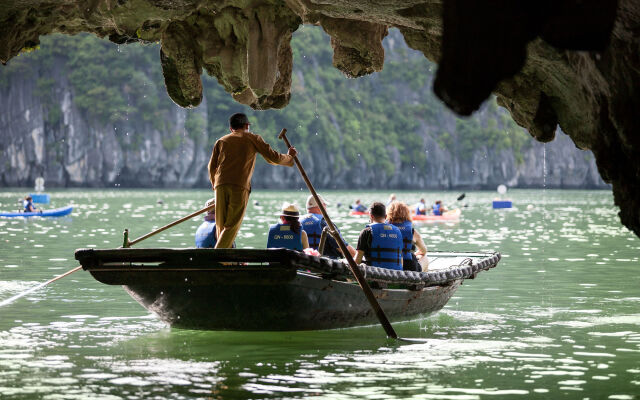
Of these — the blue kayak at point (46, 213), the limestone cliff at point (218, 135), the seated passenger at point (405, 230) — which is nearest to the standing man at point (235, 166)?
the seated passenger at point (405, 230)

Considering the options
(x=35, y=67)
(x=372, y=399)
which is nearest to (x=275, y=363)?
(x=372, y=399)

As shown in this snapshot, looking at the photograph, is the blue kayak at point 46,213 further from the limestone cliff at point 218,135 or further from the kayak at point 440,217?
the limestone cliff at point 218,135

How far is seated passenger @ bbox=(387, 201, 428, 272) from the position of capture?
12094 millimetres

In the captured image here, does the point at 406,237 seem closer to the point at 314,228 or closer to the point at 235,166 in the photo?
the point at 314,228

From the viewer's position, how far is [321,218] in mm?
12672

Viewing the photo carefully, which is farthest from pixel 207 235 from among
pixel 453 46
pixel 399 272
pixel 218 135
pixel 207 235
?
pixel 218 135

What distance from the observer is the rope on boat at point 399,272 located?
10719mm

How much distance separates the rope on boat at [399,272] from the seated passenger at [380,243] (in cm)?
26

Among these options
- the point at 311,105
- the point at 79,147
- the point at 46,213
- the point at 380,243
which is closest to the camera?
the point at 380,243

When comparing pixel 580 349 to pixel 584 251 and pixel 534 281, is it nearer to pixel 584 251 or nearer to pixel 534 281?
pixel 534 281

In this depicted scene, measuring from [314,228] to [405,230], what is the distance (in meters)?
1.23

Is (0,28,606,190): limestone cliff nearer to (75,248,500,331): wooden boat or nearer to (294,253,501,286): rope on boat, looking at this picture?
(294,253,501,286): rope on boat

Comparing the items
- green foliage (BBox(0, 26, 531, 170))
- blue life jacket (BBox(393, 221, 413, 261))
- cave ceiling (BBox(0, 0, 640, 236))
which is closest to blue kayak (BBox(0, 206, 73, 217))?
cave ceiling (BBox(0, 0, 640, 236))

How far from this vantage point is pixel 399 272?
1173 cm
